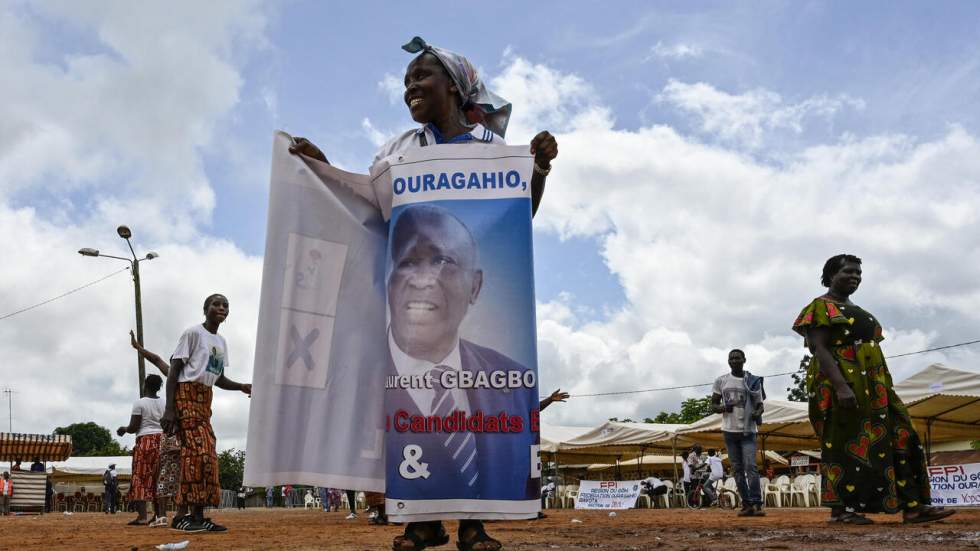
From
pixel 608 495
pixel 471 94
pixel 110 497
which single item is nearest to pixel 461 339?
pixel 471 94

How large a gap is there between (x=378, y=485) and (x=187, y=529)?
3.66 meters

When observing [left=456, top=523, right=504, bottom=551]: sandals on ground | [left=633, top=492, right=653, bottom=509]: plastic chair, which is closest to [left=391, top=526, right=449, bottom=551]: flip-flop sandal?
[left=456, top=523, right=504, bottom=551]: sandals on ground

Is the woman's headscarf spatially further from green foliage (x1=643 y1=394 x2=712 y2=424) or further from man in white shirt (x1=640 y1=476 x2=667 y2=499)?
green foliage (x1=643 y1=394 x2=712 y2=424)

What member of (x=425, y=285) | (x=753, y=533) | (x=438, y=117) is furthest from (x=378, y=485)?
(x=753, y=533)

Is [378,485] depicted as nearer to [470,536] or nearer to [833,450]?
[470,536]

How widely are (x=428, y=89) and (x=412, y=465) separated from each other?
5.28 feet

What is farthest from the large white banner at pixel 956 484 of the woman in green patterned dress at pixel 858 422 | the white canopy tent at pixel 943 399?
the woman in green patterned dress at pixel 858 422

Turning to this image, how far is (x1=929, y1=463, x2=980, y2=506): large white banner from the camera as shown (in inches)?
457

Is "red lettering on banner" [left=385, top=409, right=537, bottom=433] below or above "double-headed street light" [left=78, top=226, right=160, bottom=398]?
below

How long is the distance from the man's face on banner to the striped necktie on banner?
85mm

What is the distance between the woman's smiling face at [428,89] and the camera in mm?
3688

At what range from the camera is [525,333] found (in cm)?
321

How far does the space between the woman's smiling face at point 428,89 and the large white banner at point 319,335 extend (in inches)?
15.7

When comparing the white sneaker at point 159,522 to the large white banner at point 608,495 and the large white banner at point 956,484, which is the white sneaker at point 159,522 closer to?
the large white banner at point 956,484
